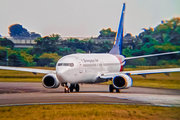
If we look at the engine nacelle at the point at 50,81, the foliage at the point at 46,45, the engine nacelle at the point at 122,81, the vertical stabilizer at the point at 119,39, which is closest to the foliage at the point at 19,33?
the foliage at the point at 46,45

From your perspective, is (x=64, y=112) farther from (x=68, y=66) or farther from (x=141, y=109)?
(x=68, y=66)

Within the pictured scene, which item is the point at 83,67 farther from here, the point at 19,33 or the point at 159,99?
the point at 19,33

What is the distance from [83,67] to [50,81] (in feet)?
11.4

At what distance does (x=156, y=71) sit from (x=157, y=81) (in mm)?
13766

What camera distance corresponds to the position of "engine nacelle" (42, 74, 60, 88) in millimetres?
31891

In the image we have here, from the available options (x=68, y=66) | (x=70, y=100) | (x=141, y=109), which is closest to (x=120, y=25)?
(x=68, y=66)

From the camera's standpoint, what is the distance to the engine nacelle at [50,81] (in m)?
31.9

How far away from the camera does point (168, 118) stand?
1777 centimetres

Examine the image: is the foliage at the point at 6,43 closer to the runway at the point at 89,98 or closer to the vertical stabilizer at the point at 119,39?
the vertical stabilizer at the point at 119,39

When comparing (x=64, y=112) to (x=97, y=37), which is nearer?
(x=64, y=112)

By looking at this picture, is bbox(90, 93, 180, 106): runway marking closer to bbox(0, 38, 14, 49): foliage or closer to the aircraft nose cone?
the aircraft nose cone

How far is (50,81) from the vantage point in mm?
32656

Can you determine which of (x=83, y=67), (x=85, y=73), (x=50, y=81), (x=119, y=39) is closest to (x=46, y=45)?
(x=119, y=39)

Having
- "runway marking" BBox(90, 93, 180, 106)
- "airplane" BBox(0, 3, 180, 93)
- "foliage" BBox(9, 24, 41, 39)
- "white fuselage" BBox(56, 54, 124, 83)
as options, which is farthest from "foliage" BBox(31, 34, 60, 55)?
"runway marking" BBox(90, 93, 180, 106)
